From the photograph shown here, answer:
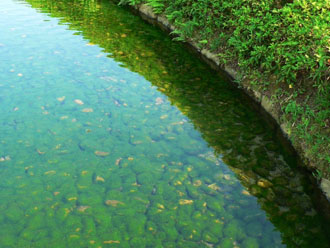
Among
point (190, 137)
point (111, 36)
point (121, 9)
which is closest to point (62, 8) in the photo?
point (121, 9)

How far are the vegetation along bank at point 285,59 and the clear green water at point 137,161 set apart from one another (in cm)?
35

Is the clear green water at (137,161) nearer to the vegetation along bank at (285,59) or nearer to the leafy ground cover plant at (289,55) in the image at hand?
the vegetation along bank at (285,59)

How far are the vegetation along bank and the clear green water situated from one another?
1.16ft

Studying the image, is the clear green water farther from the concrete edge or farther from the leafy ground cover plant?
the leafy ground cover plant

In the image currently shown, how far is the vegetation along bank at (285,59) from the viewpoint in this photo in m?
4.98

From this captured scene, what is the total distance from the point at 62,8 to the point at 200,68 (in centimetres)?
714

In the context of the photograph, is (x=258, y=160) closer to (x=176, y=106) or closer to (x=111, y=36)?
(x=176, y=106)

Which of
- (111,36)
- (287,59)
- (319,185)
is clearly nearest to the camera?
(319,185)

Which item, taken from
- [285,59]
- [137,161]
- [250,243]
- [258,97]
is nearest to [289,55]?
[285,59]

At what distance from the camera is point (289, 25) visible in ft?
19.7

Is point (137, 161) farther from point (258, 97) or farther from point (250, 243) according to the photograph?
point (258, 97)

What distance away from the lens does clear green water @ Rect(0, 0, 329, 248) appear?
4.08 m

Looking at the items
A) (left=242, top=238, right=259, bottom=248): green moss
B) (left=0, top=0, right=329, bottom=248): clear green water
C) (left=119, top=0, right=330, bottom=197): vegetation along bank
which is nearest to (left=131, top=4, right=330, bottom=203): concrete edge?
(left=119, top=0, right=330, bottom=197): vegetation along bank

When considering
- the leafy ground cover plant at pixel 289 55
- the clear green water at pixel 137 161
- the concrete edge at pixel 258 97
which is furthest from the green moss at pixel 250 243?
the leafy ground cover plant at pixel 289 55
